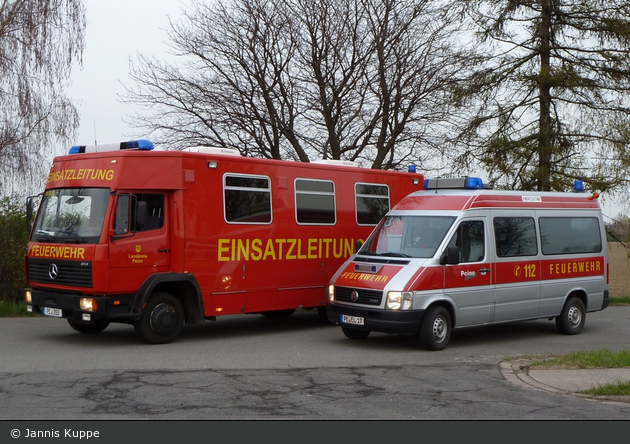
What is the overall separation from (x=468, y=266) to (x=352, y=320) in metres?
2.05

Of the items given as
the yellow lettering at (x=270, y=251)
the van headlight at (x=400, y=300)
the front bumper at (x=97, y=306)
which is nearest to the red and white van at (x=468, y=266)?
the van headlight at (x=400, y=300)

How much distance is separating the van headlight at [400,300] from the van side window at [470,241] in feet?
4.00

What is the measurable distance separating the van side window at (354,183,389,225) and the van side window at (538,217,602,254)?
3.46 m

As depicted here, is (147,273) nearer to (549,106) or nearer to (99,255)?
(99,255)

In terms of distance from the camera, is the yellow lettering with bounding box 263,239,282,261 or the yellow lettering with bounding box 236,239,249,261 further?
the yellow lettering with bounding box 263,239,282,261

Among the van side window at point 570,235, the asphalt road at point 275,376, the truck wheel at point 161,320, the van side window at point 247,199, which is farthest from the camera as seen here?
the van side window at point 570,235

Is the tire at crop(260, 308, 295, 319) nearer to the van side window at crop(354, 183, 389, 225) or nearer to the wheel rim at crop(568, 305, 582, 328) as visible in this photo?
the van side window at crop(354, 183, 389, 225)

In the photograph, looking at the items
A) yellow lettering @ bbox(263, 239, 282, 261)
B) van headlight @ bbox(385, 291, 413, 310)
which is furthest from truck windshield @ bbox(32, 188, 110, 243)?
van headlight @ bbox(385, 291, 413, 310)

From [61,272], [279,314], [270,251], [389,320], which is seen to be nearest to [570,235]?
[389,320]

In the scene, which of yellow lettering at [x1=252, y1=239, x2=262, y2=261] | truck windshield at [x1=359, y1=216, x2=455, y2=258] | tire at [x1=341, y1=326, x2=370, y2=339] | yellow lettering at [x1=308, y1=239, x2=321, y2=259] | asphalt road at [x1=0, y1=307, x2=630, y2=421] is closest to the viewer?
asphalt road at [x1=0, y1=307, x2=630, y2=421]

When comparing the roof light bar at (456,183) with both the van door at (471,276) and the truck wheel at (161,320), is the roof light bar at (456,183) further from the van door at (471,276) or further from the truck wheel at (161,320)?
the truck wheel at (161,320)

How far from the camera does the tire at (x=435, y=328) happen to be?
38.0 feet

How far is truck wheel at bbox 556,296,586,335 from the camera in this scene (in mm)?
14031

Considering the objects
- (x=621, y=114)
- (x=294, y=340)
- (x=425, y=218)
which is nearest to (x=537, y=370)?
(x=425, y=218)
